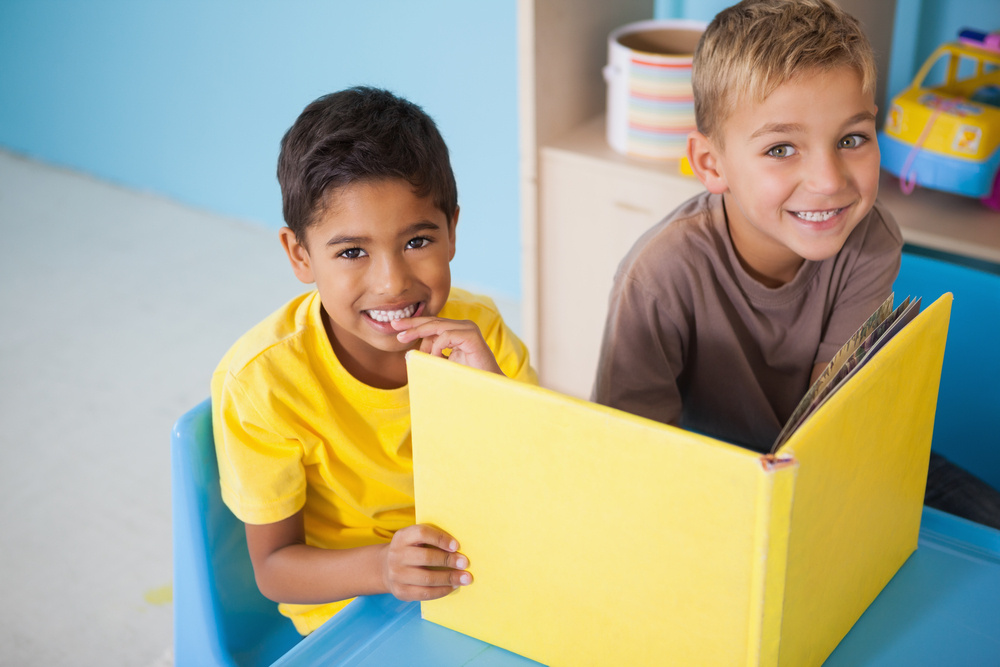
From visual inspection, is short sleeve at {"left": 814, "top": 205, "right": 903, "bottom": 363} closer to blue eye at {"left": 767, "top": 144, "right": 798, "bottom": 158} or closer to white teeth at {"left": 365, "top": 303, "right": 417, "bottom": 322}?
blue eye at {"left": 767, "top": 144, "right": 798, "bottom": 158}

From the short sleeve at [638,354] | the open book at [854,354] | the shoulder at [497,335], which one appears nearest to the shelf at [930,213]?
the short sleeve at [638,354]

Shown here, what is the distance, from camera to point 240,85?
2.87 metres

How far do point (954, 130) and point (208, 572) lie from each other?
4.34 ft

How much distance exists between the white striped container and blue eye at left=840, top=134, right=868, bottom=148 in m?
0.72

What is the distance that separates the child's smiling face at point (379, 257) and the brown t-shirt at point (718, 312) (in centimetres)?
25

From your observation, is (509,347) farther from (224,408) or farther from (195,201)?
(195,201)

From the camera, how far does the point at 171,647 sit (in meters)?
1.60

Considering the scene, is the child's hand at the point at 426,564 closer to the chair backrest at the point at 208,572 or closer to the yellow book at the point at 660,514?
the yellow book at the point at 660,514

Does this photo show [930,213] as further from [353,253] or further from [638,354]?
[353,253]

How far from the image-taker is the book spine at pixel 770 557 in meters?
0.58

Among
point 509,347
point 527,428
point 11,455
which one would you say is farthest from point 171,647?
point 527,428

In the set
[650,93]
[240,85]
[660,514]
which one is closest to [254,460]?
[660,514]

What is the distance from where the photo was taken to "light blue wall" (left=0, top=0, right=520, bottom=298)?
2.44 metres

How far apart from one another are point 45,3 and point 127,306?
126cm
